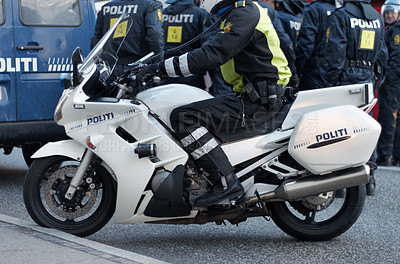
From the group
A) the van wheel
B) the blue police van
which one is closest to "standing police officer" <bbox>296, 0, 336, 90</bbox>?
the blue police van

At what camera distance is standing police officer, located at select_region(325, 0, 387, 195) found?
22.5ft

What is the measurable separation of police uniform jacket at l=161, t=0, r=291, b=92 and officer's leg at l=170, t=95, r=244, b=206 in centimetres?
26

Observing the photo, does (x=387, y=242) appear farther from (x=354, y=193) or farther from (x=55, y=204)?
(x=55, y=204)

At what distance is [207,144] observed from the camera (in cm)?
450

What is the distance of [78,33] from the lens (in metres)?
6.89

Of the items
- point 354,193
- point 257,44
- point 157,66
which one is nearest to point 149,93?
point 157,66

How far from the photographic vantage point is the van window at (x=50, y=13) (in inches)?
262

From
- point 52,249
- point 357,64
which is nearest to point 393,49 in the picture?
point 357,64

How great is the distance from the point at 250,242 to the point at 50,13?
3222mm

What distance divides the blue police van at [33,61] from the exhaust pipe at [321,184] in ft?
9.68

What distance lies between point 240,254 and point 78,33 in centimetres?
329

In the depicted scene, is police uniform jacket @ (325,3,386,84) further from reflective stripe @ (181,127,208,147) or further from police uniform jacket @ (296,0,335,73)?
reflective stripe @ (181,127,208,147)

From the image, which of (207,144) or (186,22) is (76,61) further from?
(186,22)

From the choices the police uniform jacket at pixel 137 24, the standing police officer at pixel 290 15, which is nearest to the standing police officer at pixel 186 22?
the police uniform jacket at pixel 137 24
